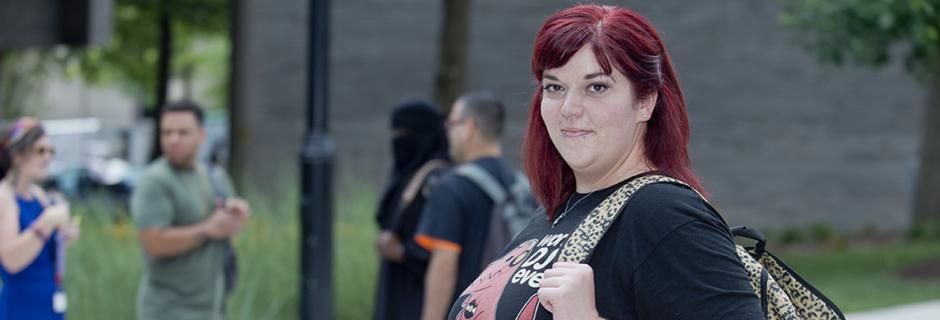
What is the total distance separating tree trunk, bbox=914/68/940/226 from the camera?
17.9 meters

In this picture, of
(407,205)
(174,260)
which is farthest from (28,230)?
(407,205)

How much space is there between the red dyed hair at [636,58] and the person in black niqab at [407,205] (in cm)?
346

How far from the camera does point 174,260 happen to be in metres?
6.34

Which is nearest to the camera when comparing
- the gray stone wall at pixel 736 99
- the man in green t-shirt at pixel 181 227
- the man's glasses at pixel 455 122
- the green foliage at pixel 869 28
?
A: the man's glasses at pixel 455 122

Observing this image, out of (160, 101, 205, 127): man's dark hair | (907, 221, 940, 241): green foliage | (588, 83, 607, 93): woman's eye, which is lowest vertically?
(907, 221, 940, 241): green foliage

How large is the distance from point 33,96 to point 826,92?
48.8ft

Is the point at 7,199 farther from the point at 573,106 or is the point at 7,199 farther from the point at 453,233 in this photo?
the point at 573,106

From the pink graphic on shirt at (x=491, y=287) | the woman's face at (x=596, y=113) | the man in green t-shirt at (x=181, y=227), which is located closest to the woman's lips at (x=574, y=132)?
the woman's face at (x=596, y=113)

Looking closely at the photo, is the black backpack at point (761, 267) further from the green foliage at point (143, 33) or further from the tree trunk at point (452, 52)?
the green foliage at point (143, 33)

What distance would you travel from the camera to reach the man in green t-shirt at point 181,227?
6.26m

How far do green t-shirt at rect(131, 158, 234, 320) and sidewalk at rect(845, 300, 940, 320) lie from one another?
5.30 m

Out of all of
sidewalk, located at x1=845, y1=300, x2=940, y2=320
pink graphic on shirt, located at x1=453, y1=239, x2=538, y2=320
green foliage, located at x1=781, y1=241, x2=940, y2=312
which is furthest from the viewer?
green foliage, located at x1=781, y1=241, x2=940, y2=312

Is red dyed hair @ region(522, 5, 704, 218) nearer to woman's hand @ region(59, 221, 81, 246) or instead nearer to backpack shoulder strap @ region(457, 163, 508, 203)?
backpack shoulder strap @ region(457, 163, 508, 203)

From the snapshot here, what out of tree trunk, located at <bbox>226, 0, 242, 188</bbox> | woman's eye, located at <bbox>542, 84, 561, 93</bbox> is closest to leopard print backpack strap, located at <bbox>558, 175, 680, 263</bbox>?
woman's eye, located at <bbox>542, 84, 561, 93</bbox>
